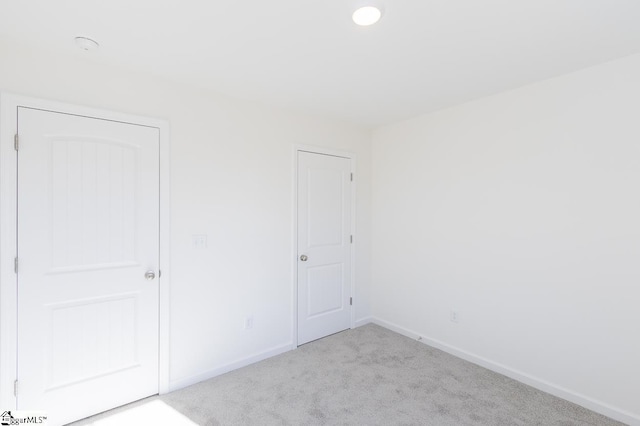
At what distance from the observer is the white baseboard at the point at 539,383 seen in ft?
6.85

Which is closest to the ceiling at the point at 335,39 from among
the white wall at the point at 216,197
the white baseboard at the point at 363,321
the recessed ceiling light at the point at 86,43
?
the recessed ceiling light at the point at 86,43

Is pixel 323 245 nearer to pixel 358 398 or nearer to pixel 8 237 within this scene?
pixel 358 398

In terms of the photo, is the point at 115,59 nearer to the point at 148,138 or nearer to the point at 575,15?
the point at 148,138

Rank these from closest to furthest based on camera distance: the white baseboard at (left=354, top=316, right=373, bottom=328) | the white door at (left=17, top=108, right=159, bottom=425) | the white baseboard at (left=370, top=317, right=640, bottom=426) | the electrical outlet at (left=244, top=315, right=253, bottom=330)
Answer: the white door at (left=17, top=108, right=159, bottom=425) < the white baseboard at (left=370, top=317, right=640, bottom=426) < the electrical outlet at (left=244, top=315, right=253, bottom=330) < the white baseboard at (left=354, top=316, right=373, bottom=328)

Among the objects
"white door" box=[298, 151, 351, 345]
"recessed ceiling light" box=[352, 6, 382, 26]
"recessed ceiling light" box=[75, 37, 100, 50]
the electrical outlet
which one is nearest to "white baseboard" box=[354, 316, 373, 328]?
"white door" box=[298, 151, 351, 345]

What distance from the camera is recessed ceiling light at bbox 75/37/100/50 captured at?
6.07ft

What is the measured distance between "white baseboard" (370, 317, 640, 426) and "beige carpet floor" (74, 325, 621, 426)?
2.1 inches

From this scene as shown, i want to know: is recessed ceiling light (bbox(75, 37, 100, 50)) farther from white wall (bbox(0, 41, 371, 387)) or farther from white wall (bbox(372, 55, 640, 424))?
white wall (bbox(372, 55, 640, 424))

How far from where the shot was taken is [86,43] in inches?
73.9

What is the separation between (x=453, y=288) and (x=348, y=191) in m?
1.55

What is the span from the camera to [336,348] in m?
3.20

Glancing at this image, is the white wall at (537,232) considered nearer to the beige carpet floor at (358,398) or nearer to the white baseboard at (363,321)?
the beige carpet floor at (358,398)

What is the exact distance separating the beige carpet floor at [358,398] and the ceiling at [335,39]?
8.10 feet

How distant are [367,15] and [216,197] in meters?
1.82
